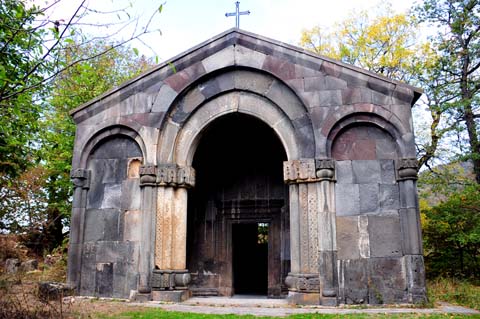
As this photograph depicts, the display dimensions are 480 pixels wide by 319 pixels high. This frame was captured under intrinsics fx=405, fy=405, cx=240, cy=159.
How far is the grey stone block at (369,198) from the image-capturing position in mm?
7934

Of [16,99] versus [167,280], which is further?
[167,280]

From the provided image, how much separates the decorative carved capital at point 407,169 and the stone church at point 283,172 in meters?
0.02

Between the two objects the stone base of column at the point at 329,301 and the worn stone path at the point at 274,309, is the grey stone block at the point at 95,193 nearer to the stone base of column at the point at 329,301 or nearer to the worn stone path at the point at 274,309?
the worn stone path at the point at 274,309

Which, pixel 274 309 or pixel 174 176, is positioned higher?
pixel 174 176

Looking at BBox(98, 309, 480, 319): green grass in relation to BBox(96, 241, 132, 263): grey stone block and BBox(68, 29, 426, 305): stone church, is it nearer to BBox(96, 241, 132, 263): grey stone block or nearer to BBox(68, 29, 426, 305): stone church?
BBox(68, 29, 426, 305): stone church

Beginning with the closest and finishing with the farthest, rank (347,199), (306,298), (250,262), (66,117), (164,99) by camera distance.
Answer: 1. (306,298)
2. (347,199)
3. (164,99)
4. (250,262)
5. (66,117)

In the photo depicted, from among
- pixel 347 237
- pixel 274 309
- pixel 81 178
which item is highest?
pixel 81 178

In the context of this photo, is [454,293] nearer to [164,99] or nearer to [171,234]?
[171,234]

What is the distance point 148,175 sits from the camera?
874cm

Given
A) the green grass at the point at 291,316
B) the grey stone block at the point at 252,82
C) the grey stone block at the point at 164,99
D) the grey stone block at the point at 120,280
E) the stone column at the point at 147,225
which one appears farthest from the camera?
the grey stone block at the point at 164,99

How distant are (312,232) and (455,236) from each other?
5.35 metres

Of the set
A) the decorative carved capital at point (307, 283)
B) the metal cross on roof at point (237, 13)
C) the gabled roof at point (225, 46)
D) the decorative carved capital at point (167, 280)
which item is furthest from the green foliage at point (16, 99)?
the decorative carved capital at point (307, 283)

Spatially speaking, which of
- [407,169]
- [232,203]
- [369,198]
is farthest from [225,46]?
[407,169]

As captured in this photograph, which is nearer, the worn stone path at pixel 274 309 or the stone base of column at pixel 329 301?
the worn stone path at pixel 274 309
